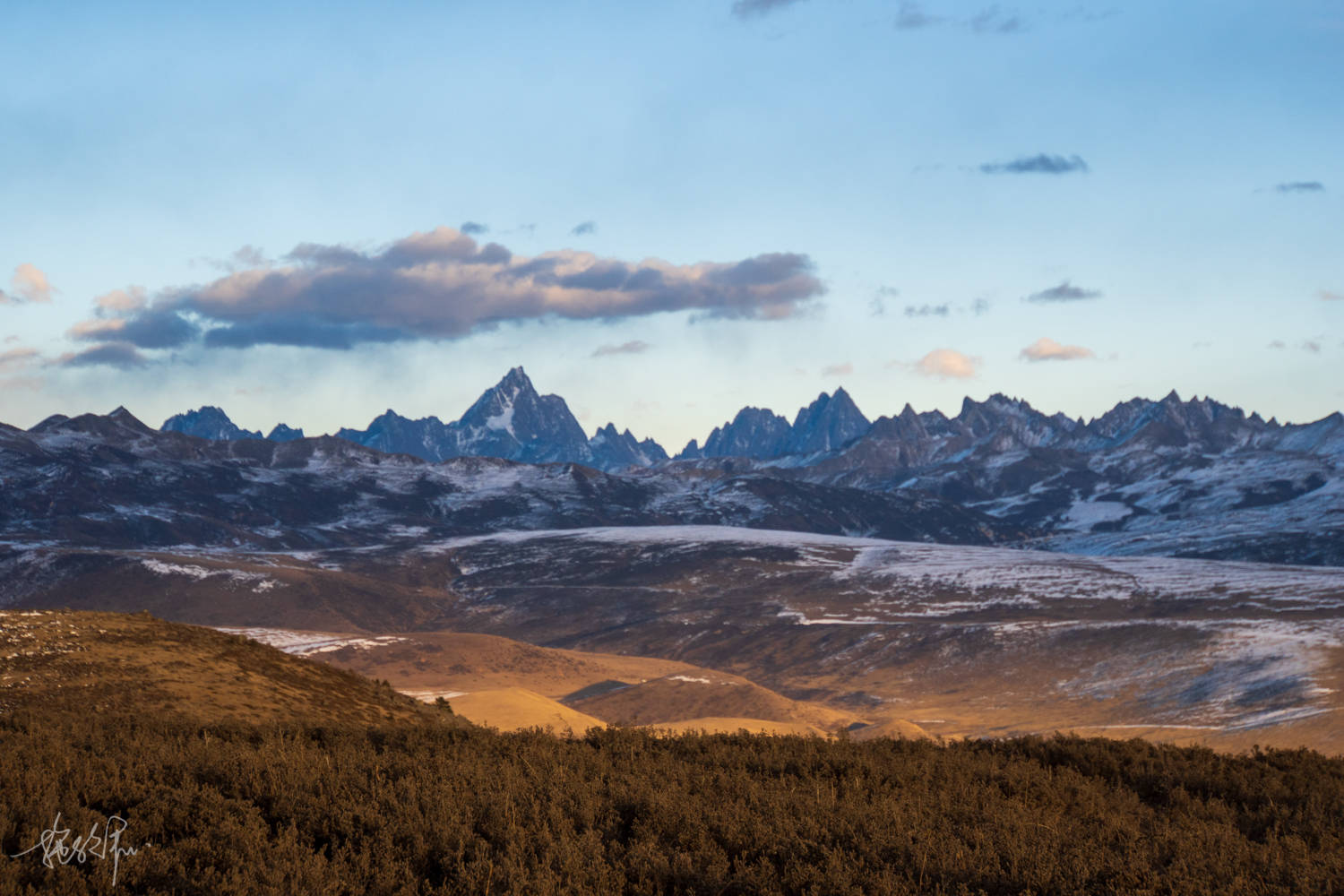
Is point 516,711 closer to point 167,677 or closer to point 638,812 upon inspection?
point 167,677

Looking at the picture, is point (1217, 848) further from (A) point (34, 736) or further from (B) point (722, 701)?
(B) point (722, 701)

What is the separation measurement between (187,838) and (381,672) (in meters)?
97.9

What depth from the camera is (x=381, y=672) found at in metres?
105

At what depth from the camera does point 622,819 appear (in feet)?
41.3

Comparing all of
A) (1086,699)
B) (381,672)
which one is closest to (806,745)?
(1086,699)

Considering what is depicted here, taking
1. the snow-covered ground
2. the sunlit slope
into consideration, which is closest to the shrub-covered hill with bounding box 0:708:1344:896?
the sunlit slope

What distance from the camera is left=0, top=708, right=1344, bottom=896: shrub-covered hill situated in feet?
34.3

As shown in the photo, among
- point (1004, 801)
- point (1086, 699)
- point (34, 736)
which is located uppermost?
point (34, 736)
